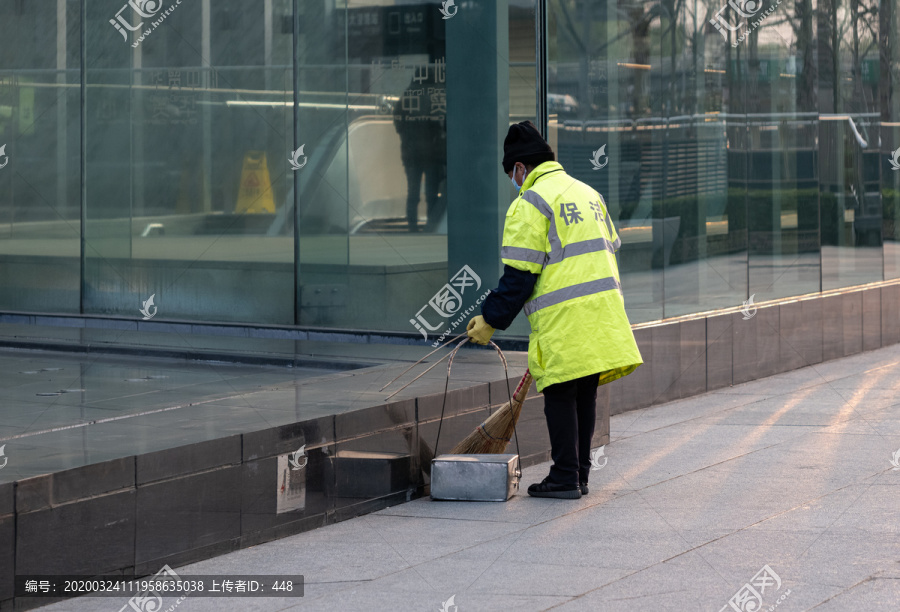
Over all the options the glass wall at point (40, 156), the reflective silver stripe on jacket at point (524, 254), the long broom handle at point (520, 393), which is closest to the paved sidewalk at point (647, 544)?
the long broom handle at point (520, 393)

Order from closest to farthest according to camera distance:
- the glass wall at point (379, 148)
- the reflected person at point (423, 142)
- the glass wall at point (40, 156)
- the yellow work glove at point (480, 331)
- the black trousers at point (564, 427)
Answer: the yellow work glove at point (480, 331)
the black trousers at point (564, 427)
the glass wall at point (379, 148)
the reflected person at point (423, 142)
the glass wall at point (40, 156)

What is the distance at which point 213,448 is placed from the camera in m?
5.17

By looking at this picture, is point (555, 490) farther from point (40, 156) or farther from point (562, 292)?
point (40, 156)

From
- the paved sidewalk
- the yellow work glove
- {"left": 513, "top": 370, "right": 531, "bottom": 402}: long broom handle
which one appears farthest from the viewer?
{"left": 513, "top": 370, "right": 531, "bottom": 402}: long broom handle

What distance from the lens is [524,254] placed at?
20.3ft

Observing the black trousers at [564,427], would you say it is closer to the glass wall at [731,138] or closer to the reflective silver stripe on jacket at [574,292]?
the reflective silver stripe on jacket at [574,292]

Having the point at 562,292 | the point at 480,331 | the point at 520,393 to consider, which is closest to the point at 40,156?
the point at 520,393

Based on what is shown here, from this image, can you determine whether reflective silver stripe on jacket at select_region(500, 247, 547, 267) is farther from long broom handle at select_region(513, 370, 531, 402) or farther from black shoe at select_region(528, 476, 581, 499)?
black shoe at select_region(528, 476, 581, 499)

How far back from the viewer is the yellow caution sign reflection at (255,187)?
33.4ft

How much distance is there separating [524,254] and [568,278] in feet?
0.81

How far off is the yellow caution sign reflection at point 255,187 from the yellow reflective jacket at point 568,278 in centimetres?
431

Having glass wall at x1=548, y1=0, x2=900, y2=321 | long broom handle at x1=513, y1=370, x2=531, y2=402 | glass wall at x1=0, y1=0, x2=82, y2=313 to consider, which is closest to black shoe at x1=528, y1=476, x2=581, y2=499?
long broom handle at x1=513, y1=370, x2=531, y2=402

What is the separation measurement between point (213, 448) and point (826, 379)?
7158mm

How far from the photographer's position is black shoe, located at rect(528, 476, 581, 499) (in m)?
6.38
